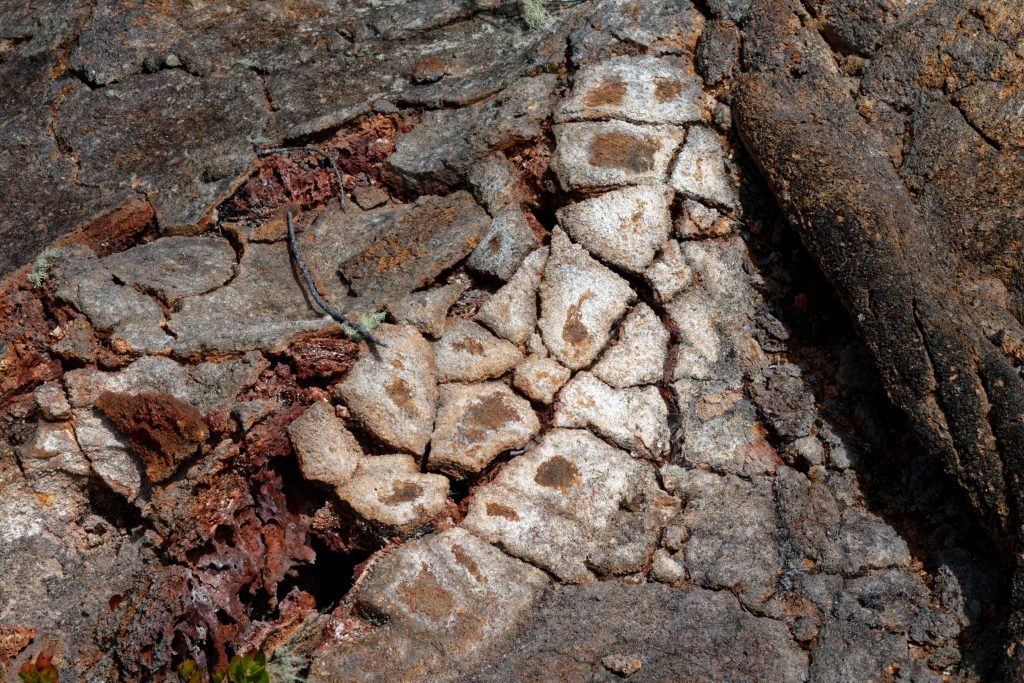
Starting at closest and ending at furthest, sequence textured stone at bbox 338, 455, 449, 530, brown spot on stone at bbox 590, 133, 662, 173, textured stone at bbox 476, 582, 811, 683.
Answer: textured stone at bbox 476, 582, 811, 683
textured stone at bbox 338, 455, 449, 530
brown spot on stone at bbox 590, 133, 662, 173

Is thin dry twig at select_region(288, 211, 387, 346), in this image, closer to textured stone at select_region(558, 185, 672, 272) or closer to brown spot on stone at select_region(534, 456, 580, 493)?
brown spot on stone at select_region(534, 456, 580, 493)

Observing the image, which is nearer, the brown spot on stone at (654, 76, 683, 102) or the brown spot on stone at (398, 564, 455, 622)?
the brown spot on stone at (398, 564, 455, 622)

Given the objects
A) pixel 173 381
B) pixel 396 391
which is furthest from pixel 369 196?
pixel 173 381

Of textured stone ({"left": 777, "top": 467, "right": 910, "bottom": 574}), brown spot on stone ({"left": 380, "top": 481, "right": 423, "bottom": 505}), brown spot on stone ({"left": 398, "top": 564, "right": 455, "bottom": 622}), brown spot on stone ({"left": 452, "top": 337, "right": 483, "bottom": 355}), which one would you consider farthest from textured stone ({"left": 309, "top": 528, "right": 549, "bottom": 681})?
textured stone ({"left": 777, "top": 467, "right": 910, "bottom": 574})

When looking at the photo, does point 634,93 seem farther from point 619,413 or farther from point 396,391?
point 396,391

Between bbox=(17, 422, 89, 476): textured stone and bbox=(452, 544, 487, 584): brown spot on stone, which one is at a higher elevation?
bbox=(452, 544, 487, 584): brown spot on stone

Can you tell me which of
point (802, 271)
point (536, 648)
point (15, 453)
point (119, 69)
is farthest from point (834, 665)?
point (119, 69)
